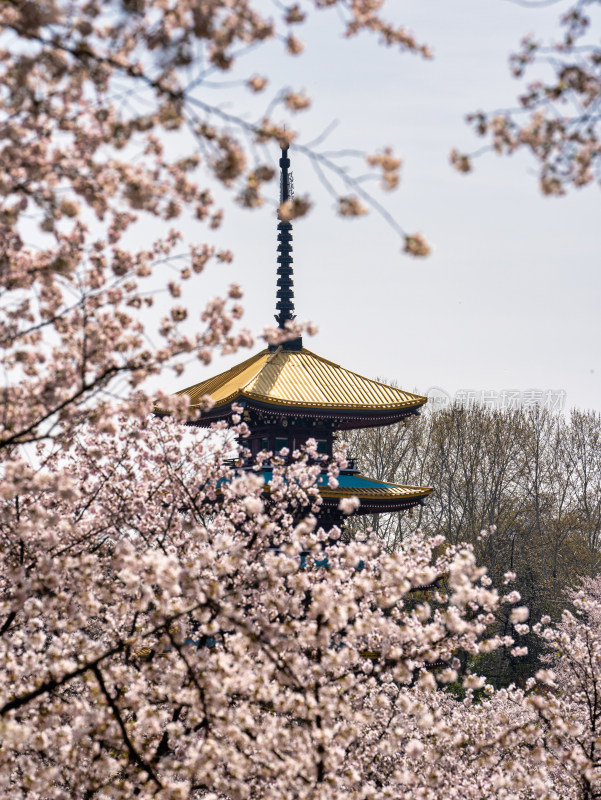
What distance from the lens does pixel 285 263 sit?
1011 inches

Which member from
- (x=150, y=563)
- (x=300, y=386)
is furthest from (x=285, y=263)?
(x=150, y=563)

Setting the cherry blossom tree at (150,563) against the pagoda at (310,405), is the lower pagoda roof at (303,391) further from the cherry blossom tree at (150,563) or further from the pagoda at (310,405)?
the cherry blossom tree at (150,563)

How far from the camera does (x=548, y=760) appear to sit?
7.22 meters

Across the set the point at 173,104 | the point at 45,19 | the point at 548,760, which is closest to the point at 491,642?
the point at 548,760

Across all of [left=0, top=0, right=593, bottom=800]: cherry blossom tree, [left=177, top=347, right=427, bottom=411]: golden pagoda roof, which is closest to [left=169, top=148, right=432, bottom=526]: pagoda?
[left=177, top=347, right=427, bottom=411]: golden pagoda roof

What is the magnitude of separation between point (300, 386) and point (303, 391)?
0.27 meters

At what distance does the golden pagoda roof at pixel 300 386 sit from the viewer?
21.8m

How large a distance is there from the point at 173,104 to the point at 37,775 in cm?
444

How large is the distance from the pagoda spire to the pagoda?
0.07 metres

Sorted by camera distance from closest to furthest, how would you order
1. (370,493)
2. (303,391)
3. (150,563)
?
(150,563), (303,391), (370,493)

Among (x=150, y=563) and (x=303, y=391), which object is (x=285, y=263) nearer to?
(x=303, y=391)

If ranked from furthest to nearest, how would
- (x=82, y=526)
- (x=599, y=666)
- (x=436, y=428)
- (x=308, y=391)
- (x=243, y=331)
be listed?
(x=436, y=428), (x=308, y=391), (x=599, y=666), (x=82, y=526), (x=243, y=331)

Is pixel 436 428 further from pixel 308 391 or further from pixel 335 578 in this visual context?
pixel 335 578

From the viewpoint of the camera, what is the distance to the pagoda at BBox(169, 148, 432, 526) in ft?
72.0
